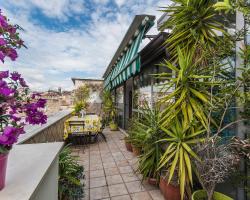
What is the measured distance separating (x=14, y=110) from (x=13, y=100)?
77 mm

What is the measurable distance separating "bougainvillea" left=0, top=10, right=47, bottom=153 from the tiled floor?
237 centimetres

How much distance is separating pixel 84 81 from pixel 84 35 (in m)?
7.72

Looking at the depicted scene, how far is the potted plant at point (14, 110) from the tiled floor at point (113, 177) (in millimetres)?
2327

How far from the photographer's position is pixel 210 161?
5.99 feet

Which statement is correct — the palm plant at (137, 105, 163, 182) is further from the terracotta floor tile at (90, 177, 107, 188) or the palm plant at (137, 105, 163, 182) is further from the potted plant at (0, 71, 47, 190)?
the potted plant at (0, 71, 47, 190)

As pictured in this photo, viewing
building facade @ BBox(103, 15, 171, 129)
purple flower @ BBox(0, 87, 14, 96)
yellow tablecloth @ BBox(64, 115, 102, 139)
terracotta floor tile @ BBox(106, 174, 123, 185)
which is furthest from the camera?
yellow tablecloth @ BBox(64, 115, 102, 139)

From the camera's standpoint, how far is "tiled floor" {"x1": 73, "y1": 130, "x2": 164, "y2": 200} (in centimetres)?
286

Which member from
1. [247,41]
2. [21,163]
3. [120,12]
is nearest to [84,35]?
[120,12]

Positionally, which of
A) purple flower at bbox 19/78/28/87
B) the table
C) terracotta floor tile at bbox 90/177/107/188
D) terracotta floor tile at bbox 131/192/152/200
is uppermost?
purple flower at bbox 19/78/28/87

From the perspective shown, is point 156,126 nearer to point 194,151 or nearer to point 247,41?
point 194,151

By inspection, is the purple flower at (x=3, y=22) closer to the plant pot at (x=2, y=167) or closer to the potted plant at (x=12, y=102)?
the potted plant at (x=12, y=102)

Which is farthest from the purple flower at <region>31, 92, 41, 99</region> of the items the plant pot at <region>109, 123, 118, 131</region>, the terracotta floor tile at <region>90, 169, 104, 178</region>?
the plant pot at <region>109, 123, 118, 131</region>

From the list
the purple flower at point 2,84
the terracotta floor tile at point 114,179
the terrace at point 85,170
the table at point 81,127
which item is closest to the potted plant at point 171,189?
the terrace at point 85,170

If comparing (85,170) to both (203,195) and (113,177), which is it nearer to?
(113,177)
